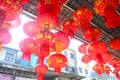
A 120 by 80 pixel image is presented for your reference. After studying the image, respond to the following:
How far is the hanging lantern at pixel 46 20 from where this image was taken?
3.43 m

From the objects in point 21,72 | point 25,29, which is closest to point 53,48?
point 25,29

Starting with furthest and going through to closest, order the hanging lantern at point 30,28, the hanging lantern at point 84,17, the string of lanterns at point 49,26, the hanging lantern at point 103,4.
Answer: the hanging lantern at point 30,28, the hanging lantern at point 84,17, the hanging lantern at point 103,4, the string of lanterns at point 49,26

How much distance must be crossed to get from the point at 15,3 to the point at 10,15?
286mm

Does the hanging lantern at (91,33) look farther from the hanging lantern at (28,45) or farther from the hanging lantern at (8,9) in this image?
the hanging lantern at (8,9)

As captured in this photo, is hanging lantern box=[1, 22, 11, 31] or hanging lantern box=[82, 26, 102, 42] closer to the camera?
hanging lantern box=[1, 22, 11, 31]

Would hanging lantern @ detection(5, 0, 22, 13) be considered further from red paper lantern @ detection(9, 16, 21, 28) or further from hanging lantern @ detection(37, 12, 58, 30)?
red paper lantern @ detection(9, 16, 21, 28)

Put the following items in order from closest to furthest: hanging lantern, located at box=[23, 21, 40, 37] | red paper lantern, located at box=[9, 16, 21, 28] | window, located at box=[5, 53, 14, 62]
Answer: red paper lantern, located at box=[9, 16, 21, 28] < hanging lantern, located at box=[23, 21, 40, 37] < window, located at box=[5, 53, 14, 62]

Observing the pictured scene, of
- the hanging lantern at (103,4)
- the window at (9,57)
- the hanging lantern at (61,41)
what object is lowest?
the hanging lantern at (61,41)

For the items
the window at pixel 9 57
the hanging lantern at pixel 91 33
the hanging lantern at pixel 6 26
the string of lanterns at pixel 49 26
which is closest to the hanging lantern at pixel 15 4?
the string of lanterns at pixel 49 26

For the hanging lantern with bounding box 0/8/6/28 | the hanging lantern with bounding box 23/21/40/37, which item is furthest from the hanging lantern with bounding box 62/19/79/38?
the hanging lantern with bounding box 0/8/6/28

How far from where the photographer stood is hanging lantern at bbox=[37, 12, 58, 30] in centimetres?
343

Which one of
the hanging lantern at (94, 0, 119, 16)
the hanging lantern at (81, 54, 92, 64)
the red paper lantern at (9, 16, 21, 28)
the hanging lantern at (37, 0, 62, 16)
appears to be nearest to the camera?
the hanging lantern at (37, 0, 62, 16)

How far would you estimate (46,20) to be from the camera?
138 inches

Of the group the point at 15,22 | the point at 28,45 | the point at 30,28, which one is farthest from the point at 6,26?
the point at 28,45
